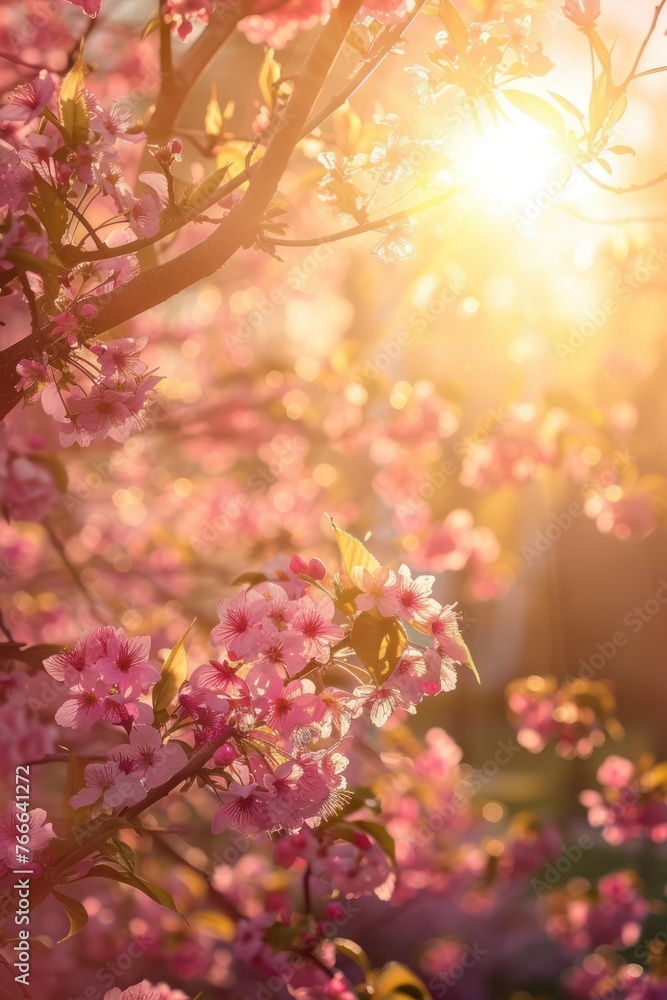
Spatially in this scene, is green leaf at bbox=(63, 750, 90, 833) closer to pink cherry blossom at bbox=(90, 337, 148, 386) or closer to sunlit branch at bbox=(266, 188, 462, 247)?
pink cherry blossom at bbox=(90, 337, 148, 386)

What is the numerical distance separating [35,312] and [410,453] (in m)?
3.72

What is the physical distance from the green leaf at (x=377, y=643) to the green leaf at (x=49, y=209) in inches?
30.4

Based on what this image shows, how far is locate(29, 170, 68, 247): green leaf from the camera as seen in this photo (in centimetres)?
129

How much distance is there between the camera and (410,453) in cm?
493

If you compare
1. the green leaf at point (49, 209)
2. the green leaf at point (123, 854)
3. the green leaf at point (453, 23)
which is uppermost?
the green leaf at point (453, 23)

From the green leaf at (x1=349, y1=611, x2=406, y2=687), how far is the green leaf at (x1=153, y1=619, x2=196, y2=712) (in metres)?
0.28

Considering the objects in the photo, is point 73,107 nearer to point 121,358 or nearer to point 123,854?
point 121,358

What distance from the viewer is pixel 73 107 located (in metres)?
1.31

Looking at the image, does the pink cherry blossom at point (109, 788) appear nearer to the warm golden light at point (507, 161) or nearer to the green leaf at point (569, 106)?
the warm golden light at point (507, 161)

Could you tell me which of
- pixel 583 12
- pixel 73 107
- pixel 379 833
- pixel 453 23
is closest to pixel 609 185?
pixel 583 12

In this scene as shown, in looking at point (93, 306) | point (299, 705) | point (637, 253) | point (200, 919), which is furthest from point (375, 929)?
point (93, 306)

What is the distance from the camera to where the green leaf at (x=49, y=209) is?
50.8 inches

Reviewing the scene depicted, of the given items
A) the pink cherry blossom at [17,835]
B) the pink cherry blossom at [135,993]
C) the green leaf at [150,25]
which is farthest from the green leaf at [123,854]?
the green leaf at [150,25]

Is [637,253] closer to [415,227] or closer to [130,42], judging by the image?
[415,227]
